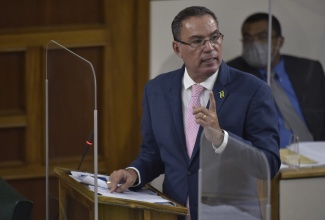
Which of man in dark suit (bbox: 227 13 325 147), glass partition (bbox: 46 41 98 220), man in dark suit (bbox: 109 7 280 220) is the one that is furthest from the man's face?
man in dark suit (bbox: 227 13 325 147)

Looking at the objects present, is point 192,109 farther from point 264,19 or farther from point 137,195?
point 264,19

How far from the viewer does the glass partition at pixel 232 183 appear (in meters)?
2.05

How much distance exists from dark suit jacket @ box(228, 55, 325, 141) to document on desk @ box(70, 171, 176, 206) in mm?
1379

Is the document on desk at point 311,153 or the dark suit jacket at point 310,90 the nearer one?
the document on desk at point 311,153

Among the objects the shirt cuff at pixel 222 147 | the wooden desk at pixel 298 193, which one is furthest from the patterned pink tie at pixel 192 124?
the wooden desk at pixel 298 193

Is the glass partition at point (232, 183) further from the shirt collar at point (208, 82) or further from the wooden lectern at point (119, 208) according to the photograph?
the shirt collar at point (208, 82)

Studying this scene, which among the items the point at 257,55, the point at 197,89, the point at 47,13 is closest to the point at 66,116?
the point at 197,89

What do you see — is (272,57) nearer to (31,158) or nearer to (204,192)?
(31,158)

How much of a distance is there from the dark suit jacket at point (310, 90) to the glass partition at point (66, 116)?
127 centimetres

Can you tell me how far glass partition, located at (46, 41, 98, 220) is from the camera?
2.42m

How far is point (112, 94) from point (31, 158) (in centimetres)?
45

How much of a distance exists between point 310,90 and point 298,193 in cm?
52

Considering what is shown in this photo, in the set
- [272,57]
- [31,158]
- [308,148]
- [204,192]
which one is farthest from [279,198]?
[204,192]

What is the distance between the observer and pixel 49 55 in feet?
8.75
